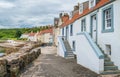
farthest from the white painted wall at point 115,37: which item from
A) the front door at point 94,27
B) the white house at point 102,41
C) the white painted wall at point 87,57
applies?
the front door at point 94,27

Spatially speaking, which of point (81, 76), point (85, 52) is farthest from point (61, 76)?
point (85, 52)

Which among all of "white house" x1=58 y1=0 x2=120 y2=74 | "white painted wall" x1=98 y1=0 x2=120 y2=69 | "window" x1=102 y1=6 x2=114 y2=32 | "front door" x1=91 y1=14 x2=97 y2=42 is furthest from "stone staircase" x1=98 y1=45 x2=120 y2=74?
"front door" x1=91 y1=14 x2=97 y2=42

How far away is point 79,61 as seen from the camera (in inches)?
805

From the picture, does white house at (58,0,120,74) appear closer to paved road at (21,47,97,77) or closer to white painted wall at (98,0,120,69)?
white painted wall at (98,0,120,69)

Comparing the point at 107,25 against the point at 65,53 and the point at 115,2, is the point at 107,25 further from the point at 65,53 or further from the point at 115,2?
the point at 65,53

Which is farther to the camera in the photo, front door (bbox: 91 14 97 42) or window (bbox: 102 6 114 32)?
front door (bbox: 91 14 97 42)

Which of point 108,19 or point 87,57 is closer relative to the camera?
point 108,19

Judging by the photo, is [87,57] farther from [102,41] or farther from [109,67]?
[109,67]

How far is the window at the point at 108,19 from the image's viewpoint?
16672 mm

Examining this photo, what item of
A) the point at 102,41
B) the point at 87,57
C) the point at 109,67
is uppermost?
the point at 102,41

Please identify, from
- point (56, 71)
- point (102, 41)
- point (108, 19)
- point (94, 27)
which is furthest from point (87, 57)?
point (94, 27)

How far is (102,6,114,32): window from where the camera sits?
16.7 m

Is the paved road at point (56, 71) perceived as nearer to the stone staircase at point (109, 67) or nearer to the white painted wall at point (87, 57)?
the white painted wall at point (87, 57)

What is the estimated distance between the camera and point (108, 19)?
1758 cm
